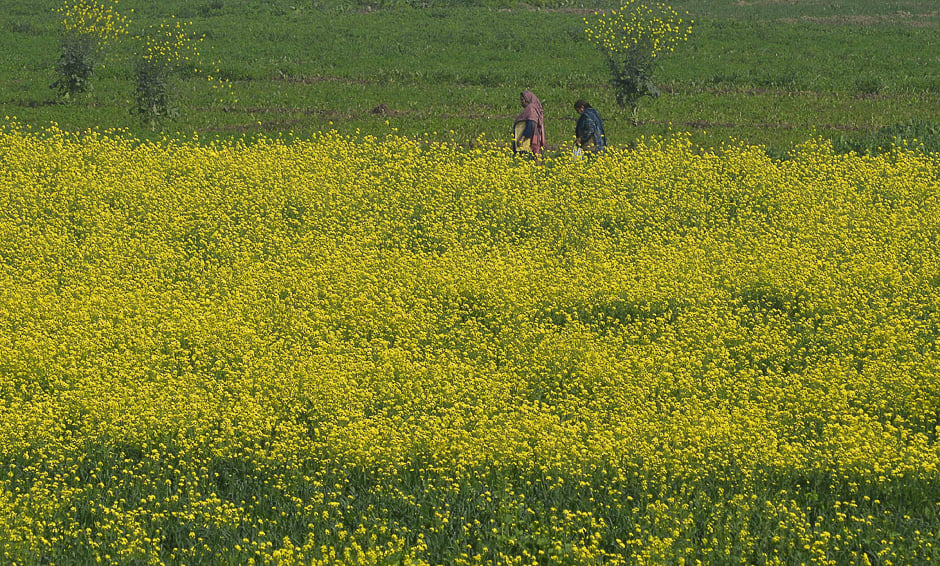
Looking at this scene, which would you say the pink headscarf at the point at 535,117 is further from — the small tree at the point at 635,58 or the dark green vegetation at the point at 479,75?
the small tree at the point at 635,58

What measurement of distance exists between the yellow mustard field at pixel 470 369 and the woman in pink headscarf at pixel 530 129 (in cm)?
Result: 94

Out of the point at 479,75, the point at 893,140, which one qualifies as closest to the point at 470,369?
the point at 893,140

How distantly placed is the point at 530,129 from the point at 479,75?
47.7 feet

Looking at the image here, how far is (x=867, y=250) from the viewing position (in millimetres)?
14055

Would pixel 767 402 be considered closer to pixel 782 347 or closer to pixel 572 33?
pixel 782 347

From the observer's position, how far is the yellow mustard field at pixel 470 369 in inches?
312

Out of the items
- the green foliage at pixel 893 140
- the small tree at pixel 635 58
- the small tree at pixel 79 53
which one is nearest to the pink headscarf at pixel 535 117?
the green foliage at pixel 893 140

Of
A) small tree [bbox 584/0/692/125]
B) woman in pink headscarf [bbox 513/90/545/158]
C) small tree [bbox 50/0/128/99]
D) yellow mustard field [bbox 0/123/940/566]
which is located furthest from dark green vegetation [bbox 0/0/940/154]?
yellow mustard field [bbox 0/123/940/566]

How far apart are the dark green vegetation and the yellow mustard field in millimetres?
6013

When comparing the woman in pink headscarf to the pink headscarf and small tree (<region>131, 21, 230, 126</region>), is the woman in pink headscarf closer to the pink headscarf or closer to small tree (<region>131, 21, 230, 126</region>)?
the pink headscarf

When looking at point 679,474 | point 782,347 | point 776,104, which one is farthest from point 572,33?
point 679,474

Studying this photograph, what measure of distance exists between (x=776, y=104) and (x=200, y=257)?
57.2 feet

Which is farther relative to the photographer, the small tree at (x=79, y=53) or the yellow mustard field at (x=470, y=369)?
the small tree at (x=79, y=53)

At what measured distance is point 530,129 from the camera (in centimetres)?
1847
